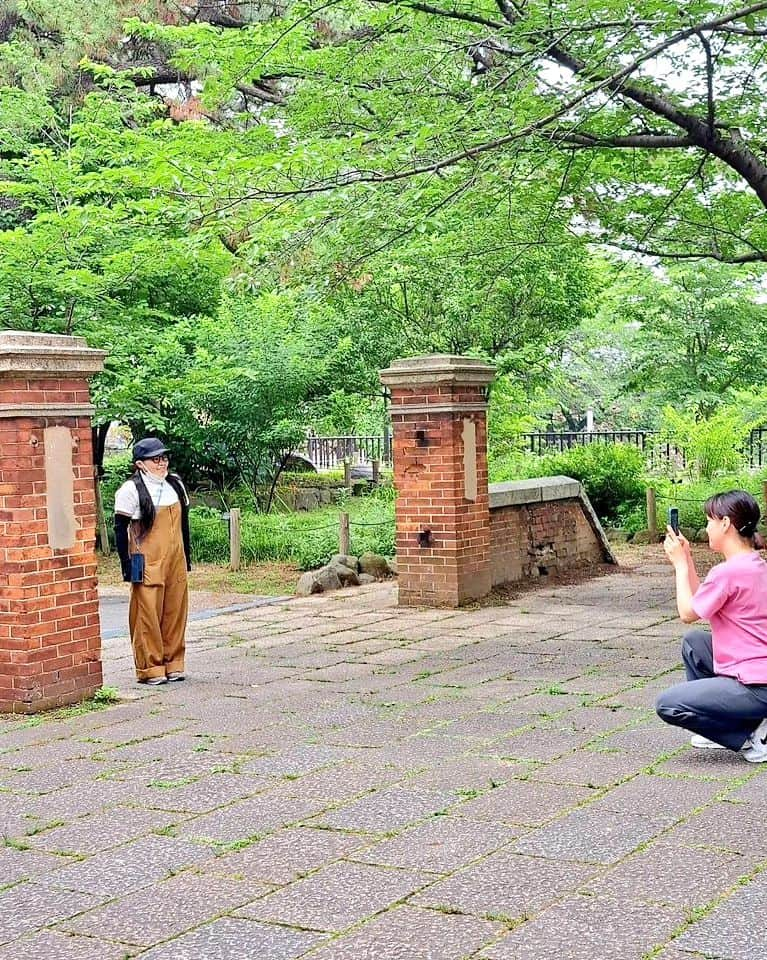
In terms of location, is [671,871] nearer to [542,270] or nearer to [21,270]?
[21,270]

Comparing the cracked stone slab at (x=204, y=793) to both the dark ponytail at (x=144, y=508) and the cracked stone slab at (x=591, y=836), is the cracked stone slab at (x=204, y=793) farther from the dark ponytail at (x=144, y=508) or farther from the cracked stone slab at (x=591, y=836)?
the dark ponytail at (x=144, y=508)

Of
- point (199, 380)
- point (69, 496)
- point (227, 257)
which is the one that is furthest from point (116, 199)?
point (69, 496)

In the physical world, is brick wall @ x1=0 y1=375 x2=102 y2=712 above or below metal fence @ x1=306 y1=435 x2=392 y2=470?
below

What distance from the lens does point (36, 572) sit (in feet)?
23.9

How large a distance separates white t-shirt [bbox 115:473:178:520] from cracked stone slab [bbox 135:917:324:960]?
447 cm

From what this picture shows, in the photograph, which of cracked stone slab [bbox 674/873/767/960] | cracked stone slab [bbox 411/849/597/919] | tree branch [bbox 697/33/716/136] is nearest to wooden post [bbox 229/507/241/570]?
tree branch [bbox 697/33/716/136]

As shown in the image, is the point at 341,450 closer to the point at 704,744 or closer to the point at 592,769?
the point at 704,744

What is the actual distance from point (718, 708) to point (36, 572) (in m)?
4.00

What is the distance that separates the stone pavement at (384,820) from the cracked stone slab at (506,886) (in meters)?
0.01

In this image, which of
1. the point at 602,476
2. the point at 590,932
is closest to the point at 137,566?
the point at 590,932

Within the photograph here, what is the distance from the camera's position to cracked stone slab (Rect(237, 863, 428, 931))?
3926mm

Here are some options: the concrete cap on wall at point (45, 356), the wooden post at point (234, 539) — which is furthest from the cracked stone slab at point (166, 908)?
the wooden post at point (234, 539)

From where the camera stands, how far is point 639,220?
1320 cm

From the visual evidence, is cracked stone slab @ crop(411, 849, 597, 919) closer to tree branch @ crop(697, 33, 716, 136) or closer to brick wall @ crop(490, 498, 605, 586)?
tree branch @ crop(697, 33, 716, 136)
